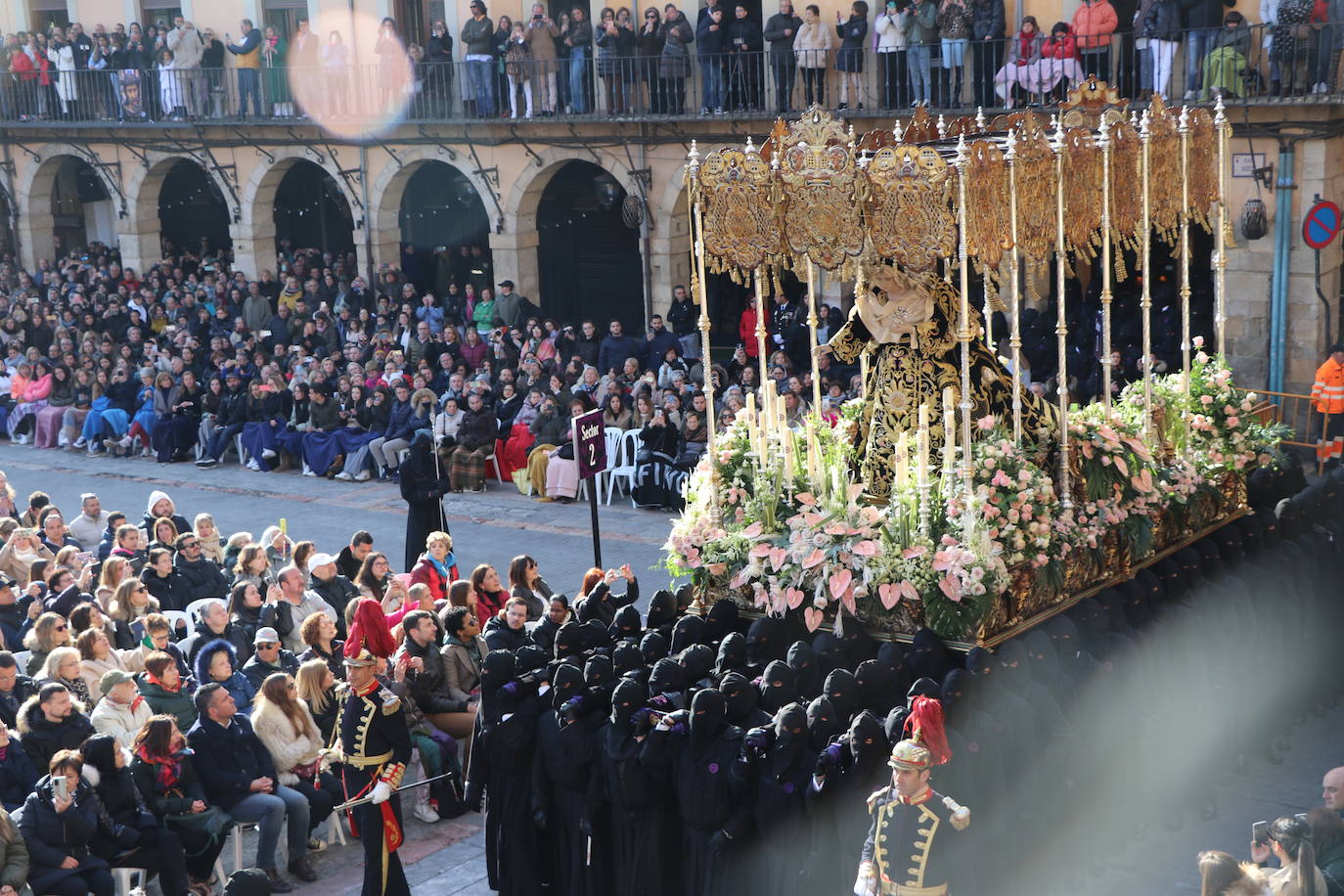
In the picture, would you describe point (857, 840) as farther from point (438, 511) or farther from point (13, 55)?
point (13, 55)

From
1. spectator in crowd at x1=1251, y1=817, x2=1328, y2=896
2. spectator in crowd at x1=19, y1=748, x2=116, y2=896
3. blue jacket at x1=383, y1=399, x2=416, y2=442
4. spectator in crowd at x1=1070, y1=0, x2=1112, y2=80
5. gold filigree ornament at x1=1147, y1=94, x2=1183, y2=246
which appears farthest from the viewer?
blue jacket at x1=383, y1=399, x2=416, y2=442

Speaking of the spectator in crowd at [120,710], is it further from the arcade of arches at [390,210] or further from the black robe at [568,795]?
the arcade of arches at [390,210]

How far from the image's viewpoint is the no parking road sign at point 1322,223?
16375 millimetres

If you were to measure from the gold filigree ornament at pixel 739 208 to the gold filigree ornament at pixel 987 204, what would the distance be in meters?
1.20

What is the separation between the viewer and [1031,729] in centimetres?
816

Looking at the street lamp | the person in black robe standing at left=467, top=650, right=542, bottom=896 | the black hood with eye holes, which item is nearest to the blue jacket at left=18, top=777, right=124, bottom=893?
the person in black robe standing at left=467, top=650, right=542, bottom=896

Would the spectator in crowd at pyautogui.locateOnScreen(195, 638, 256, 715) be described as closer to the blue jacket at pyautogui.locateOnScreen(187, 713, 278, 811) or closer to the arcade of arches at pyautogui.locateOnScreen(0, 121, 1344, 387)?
the blue jacket at pyautogui.locateOnScreen(187, 713, 278, 811)

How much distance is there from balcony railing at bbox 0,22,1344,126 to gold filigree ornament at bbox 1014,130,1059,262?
769 cm

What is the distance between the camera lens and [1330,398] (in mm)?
16031

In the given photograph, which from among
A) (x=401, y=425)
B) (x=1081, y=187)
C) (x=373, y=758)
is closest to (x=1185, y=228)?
(x=1081, y=187)

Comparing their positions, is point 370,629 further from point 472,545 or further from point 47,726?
point 472,545

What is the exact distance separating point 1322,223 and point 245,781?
467 inches

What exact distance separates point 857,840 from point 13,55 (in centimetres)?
2469

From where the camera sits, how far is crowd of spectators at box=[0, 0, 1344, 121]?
669 inches
